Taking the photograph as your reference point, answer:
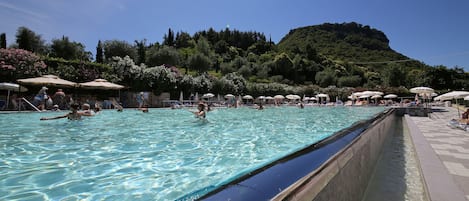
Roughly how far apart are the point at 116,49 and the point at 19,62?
22545 mm

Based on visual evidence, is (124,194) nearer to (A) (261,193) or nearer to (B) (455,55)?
(A) (261,193)

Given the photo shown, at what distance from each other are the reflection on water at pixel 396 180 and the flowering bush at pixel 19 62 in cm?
1947

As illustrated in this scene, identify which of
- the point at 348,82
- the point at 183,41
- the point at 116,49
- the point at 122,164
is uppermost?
the point at 183,41

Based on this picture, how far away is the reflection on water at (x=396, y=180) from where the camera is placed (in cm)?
326

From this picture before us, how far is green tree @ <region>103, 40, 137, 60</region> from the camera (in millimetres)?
37250

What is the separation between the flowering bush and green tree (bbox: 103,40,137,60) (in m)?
21.0

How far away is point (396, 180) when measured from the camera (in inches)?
155

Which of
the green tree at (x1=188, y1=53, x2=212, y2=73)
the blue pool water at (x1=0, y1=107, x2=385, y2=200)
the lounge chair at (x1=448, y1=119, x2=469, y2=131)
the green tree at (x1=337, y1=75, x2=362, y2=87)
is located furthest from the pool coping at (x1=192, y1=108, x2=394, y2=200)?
the green tree at (x1=337, y1=75, x2=362, y2=87)

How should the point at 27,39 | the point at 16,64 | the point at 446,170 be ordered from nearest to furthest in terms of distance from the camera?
the point at 446,170 → the point at 16,64 → the point at 27,39

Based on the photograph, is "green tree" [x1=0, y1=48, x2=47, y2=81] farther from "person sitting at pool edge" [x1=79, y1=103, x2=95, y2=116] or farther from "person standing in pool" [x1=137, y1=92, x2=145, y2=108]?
"person sitting at pool edge" [x1=79, y1=103, x2=95, y2=116]

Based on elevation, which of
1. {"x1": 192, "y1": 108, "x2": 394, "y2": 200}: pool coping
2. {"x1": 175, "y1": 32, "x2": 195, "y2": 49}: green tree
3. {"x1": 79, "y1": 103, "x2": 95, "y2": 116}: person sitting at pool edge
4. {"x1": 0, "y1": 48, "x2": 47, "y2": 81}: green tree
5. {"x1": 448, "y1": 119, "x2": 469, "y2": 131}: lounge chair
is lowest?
{"x1": 448, "y1": 119, "x2": 469, "y2": 131}: lounge chair

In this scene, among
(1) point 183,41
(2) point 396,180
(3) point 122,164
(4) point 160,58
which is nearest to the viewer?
(3) point 122,164

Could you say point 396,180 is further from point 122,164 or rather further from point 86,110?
point 86,110

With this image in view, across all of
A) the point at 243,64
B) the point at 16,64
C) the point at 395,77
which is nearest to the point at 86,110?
the point at 16,64
